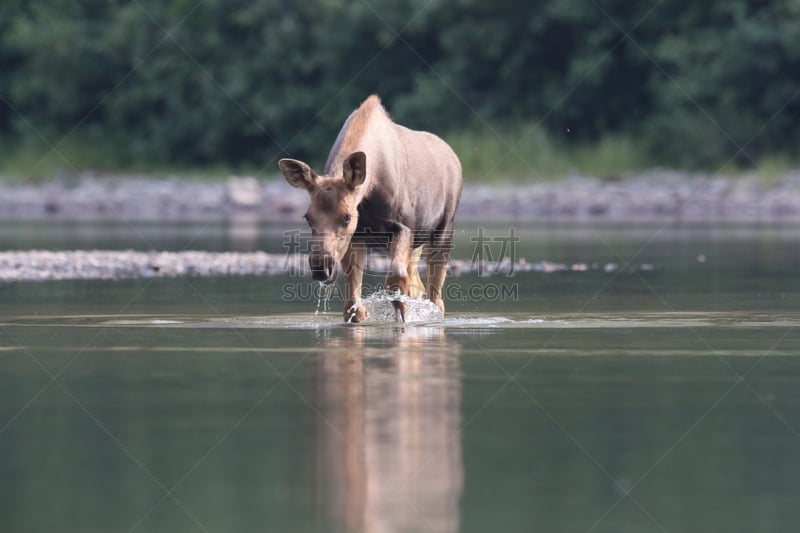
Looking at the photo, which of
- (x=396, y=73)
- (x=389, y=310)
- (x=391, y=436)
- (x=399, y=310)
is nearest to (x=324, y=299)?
(x=389, y=310)

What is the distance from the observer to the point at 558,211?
3528 centimetres

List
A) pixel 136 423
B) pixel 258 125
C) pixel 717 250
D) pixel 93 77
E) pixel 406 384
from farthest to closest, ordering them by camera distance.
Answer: pixel 93 77, pixel 258 125, pixel 717 250, pixel 406 384, pixel 136 423

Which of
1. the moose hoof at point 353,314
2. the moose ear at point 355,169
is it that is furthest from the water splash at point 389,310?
the moose ear at point 355,169

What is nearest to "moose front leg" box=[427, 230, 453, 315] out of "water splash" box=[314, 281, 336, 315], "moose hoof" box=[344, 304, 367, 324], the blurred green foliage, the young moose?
the young moose

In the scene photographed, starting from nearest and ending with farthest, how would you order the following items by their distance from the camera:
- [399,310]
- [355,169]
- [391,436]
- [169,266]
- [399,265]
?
[391,436]
[355,169]
[399,265]
[399,310]
[169,266]

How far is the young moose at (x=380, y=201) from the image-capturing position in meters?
11.4

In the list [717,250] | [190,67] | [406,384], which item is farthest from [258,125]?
[406,384]

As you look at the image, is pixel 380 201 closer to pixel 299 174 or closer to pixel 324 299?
pixel 299 174

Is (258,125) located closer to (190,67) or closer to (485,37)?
(190,67)

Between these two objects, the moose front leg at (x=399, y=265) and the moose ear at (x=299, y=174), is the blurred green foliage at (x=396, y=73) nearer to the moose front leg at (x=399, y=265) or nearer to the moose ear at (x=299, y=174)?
the moose front leg at (x=399, y=265)

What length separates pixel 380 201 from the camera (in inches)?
494

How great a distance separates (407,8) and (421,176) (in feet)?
108

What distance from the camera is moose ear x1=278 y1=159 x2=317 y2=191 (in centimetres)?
1141

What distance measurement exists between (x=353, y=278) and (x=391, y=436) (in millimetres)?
5462
